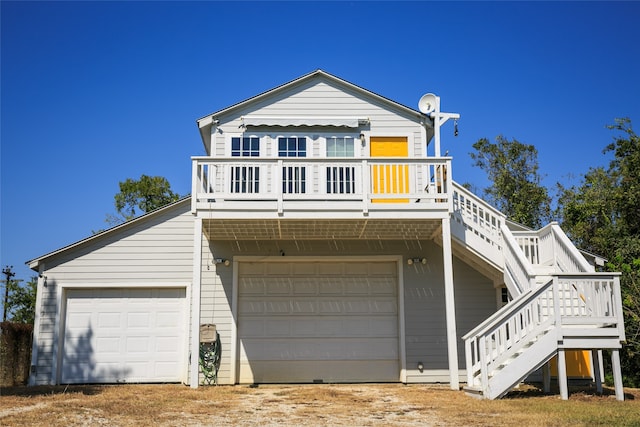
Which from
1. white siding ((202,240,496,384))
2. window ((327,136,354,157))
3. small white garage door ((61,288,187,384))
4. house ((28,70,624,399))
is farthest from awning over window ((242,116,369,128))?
small white garage door ((61,288,187,384))

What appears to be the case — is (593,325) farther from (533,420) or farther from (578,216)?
(578,216)

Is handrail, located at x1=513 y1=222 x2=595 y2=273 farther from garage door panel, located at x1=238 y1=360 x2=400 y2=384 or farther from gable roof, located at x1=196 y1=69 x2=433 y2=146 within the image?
garage door panel, located at x1=238 y1=360 x2=400 y2=384

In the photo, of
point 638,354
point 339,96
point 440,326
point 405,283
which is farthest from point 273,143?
point 638,354

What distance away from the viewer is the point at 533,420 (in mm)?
7289

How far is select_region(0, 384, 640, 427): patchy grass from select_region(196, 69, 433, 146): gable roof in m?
5.93

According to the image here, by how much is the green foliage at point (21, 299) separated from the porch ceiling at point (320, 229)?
14319 millimetres

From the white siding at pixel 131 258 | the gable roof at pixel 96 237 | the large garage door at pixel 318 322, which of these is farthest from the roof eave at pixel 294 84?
the large garage door at pixel 318 322

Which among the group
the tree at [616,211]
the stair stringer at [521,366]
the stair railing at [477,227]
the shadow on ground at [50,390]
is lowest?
the shadow on ground at [50,390]

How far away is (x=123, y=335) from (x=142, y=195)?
54.7ft

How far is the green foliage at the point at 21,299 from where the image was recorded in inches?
949

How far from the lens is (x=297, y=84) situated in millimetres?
14219

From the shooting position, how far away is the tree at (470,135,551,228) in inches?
1066

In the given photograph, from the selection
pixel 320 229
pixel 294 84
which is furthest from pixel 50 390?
pixel 294 84

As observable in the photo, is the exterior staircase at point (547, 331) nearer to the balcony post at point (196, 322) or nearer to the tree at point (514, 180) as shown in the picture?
the balcony post at point (196, 322)
